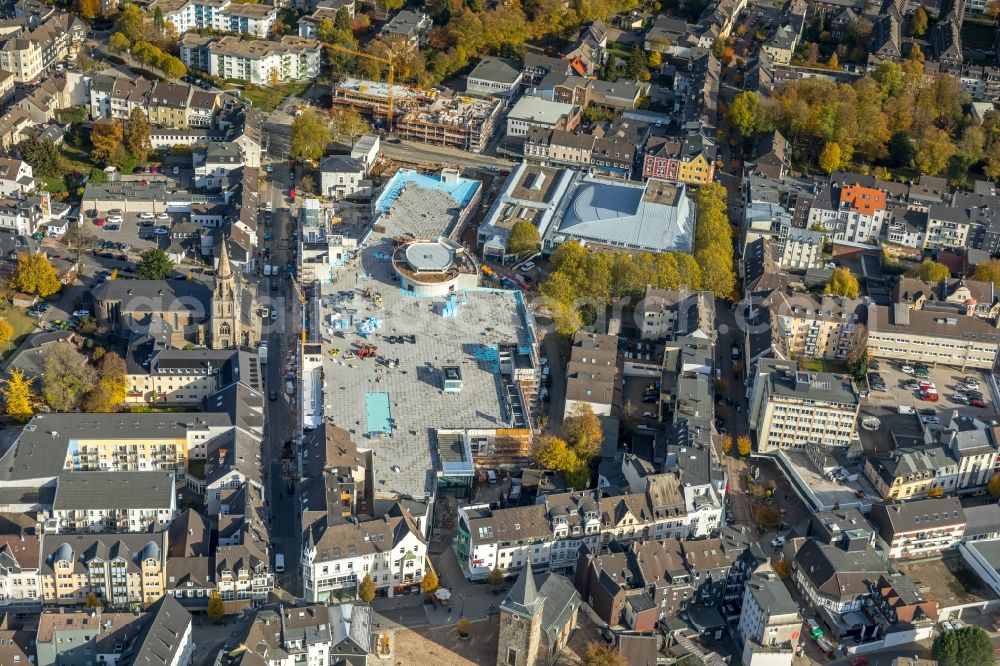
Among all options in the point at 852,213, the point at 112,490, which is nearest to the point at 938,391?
the point at 852,213

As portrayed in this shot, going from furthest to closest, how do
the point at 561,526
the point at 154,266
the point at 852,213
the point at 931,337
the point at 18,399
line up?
the point at 852,213
the point at 154,266
the point at 931,337
the point at 18,399
the point at 561,526

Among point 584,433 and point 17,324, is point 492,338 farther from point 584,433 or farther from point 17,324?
point 17,324

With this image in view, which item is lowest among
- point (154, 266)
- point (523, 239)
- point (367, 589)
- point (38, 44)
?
point (367, 589)

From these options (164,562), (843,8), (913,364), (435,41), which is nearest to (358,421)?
(164,562)

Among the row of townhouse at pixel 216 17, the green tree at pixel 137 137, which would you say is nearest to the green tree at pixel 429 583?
the green tree at pixel 137 137

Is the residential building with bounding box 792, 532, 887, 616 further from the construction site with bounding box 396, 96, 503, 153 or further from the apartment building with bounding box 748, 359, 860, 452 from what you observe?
the construction site with bounding box 396, 96, 503, 153

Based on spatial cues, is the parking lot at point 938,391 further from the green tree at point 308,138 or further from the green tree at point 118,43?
the green tree at point 118,43

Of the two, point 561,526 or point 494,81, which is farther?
point 494,81
